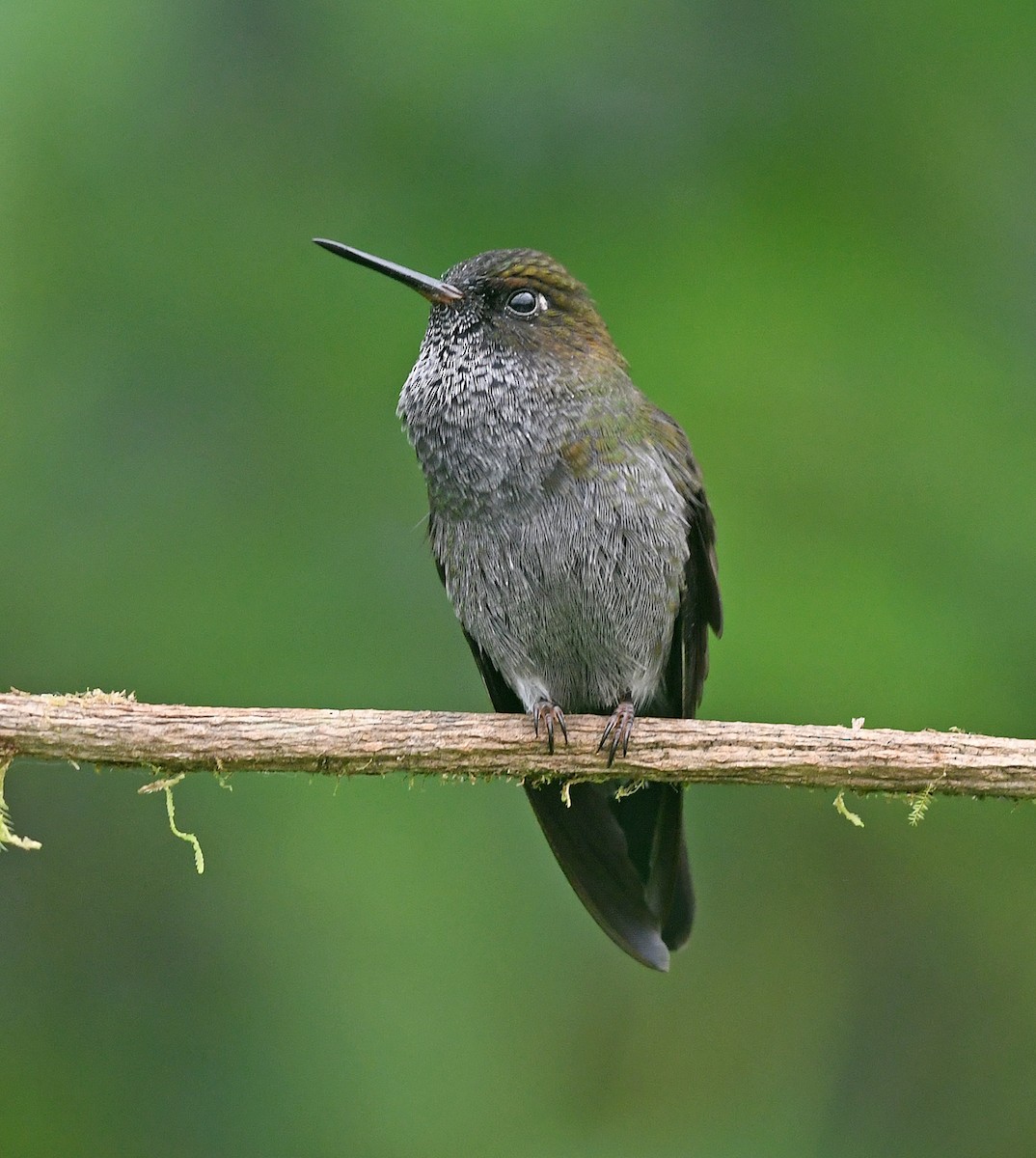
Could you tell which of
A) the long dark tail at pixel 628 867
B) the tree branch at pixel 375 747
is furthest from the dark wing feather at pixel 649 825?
the tree branch at pixel 375 747

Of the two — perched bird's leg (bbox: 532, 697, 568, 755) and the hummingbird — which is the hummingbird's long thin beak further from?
perched bird's leg (bbox: 532, 697, 568, 755)

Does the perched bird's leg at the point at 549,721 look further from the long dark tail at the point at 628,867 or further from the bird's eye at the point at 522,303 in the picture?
the bird's eye at the point at 522,303

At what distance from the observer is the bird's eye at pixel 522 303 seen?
4816 mm

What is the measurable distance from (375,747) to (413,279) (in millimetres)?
1774

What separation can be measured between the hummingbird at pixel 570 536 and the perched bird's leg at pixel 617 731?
2 cm

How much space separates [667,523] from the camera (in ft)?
15.0

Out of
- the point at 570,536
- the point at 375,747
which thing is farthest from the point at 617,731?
the point at 375,747

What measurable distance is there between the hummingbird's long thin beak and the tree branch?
1.64 m

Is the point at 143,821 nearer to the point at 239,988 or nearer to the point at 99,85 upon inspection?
the point at 239,988

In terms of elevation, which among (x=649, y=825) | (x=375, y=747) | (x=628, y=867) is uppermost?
(x=375, y=747)

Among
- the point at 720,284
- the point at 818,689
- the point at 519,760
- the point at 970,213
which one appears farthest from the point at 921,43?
the point at 519,760

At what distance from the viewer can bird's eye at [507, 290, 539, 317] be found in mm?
4816

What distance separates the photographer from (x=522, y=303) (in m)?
4.82

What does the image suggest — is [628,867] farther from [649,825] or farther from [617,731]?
[617,731]
